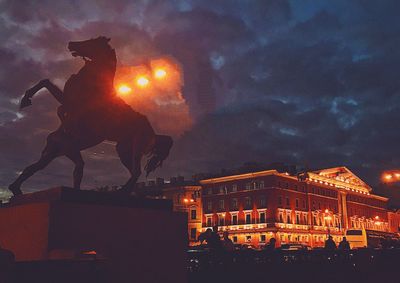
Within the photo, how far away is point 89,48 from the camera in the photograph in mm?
8125

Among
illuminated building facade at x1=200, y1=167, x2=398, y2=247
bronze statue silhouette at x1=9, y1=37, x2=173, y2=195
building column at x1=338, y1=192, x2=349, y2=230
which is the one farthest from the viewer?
building column at x1=338, y1=192, x2=349, y2=230

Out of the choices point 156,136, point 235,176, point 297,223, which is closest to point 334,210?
point 297,223

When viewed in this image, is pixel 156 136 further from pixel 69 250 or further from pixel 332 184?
pixel 332 184

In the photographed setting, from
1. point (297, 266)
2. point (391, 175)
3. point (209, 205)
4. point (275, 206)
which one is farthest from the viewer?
point (209, 205)

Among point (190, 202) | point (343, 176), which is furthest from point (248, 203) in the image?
point (343, 176)

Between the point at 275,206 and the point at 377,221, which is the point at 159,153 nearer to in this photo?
the point at 275,206

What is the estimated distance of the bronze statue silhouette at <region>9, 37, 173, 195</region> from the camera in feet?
25.6

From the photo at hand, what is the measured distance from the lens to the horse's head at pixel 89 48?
8.10 m

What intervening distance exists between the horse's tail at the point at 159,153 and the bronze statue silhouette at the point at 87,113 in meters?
1.07

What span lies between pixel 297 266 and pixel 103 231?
18.9 ft

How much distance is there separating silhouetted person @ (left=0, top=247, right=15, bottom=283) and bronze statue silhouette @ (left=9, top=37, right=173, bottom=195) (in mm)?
3172

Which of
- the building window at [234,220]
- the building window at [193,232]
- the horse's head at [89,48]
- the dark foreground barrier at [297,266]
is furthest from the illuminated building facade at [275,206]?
the horse's head at [89,48]

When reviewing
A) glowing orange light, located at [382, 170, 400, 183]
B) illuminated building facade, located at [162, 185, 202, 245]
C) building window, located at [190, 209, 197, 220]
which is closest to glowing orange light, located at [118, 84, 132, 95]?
glowing orange light, located at [382, 170, 400, 183]

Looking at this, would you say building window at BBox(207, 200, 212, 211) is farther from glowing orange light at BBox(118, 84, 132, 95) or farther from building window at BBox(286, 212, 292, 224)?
glowing orange light at BBox(118, 84, 132, 95)
